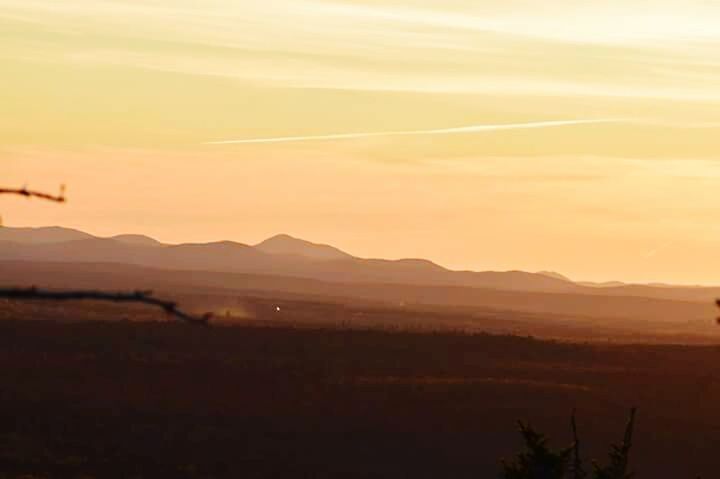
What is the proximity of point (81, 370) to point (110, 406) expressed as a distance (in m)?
6.91

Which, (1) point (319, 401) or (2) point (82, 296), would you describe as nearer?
(2) point (82, 296)

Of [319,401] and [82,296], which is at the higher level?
[82,296]

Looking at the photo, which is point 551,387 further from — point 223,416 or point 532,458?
point 532,458

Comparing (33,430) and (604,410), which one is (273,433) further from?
(604,410)

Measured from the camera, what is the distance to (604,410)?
5544cm

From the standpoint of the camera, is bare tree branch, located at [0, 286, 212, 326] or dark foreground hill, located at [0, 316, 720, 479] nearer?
bare tree branch, located at [0, 286, 212, 326]

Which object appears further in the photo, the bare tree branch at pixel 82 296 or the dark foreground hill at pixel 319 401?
the dark foreground hill at pixel 319 401

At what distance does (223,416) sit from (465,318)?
88.6 m

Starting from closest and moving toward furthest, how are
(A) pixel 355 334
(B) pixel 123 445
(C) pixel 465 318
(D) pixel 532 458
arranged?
(D) pixel 532 458 < (B) pixel 123 445 < (A) pixel 355 334 < (C) pixel 465 318

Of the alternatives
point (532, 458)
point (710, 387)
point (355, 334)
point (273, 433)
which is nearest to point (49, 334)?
point (355, 334)

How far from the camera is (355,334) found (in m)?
75.3

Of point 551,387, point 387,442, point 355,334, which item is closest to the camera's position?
point 387,442

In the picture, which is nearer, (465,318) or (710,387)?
(710,387)

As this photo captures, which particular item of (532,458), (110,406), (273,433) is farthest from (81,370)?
(532,458)
